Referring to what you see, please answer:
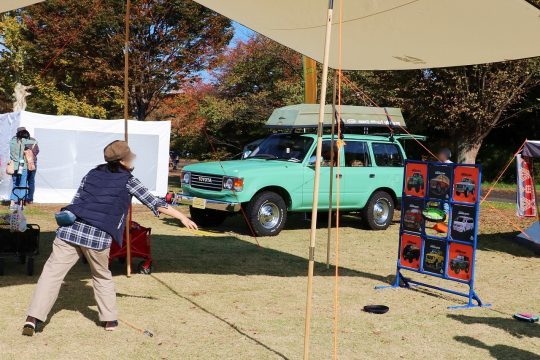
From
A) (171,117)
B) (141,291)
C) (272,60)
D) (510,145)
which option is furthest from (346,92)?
(141,291)

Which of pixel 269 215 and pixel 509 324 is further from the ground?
pixel 269 215

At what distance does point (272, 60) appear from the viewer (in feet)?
86.1

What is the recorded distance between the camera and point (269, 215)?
11.8 metres

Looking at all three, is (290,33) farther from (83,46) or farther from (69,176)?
(83,46)

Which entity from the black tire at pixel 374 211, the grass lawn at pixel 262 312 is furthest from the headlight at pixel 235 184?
the black tire at pixel 374 211

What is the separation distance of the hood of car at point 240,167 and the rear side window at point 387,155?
234cm

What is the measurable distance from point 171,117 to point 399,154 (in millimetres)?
16110

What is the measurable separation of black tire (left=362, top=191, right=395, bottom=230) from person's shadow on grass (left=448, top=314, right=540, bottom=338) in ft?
22.4

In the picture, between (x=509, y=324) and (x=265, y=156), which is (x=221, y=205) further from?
(x=509, y=324)

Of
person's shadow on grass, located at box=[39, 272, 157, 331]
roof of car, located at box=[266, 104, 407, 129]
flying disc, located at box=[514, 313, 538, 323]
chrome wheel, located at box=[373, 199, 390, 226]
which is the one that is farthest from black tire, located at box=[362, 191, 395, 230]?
person's shadow on grass, located at box=[39, 272, 157, 331]

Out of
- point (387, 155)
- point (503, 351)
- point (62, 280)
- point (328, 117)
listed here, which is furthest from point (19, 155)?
point (503, 351)

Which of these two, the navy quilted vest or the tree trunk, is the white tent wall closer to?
the navy quilted vest

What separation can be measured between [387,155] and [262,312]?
8317 mm

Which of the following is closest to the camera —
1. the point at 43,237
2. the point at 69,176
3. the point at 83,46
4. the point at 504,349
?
the point at 504,349
